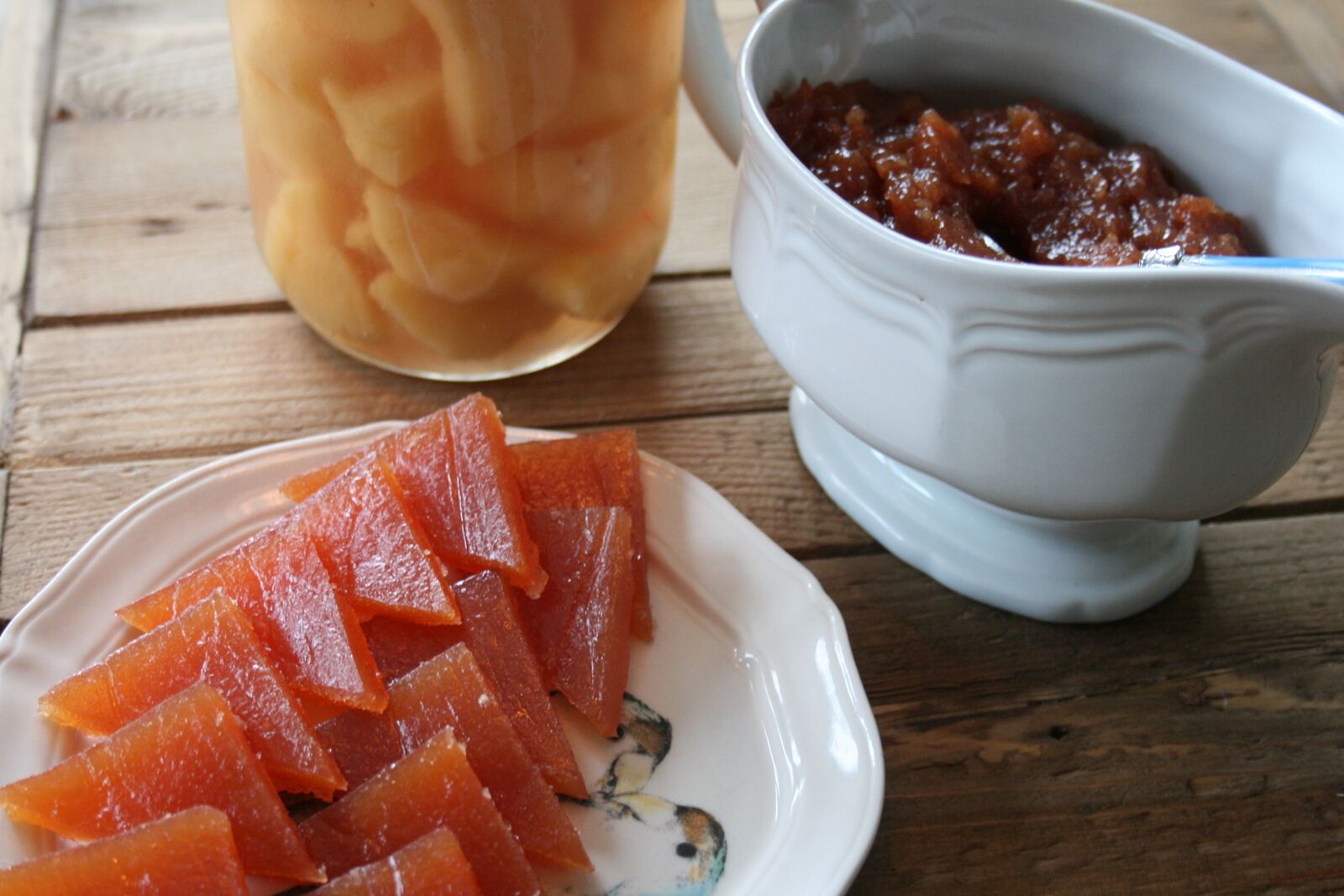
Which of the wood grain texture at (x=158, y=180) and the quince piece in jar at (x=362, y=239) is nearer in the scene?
the quince piece in jar at (x=362, y=239)

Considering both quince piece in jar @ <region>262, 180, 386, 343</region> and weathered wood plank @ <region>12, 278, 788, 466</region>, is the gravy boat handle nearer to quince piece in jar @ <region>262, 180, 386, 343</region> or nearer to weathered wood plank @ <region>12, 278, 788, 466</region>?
weathered wood plank @ <region>12, 278, 788, 466</region>

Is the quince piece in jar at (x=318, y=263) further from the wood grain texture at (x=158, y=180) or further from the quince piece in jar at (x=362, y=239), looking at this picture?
the wood grain texture at (x=158, y=180)

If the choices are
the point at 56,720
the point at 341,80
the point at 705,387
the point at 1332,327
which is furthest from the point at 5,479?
the point at 1332,327

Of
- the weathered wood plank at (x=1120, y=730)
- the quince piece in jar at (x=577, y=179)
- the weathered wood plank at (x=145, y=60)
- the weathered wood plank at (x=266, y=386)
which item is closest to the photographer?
the weathered wood plank at (x=1120, y=730)

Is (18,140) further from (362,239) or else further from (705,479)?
(705,479)

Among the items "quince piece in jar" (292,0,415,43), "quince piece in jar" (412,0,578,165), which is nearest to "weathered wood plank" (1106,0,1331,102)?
"quince piece in jar" (412,0,578,165)

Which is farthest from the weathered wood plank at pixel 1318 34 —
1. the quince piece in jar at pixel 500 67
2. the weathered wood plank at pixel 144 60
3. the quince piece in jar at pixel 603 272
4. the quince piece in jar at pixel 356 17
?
the weathered wood plank at pixel 144 60

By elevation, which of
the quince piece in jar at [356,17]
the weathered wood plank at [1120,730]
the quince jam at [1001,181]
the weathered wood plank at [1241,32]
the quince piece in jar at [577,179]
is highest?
the quince piece in jar at [356,17]
